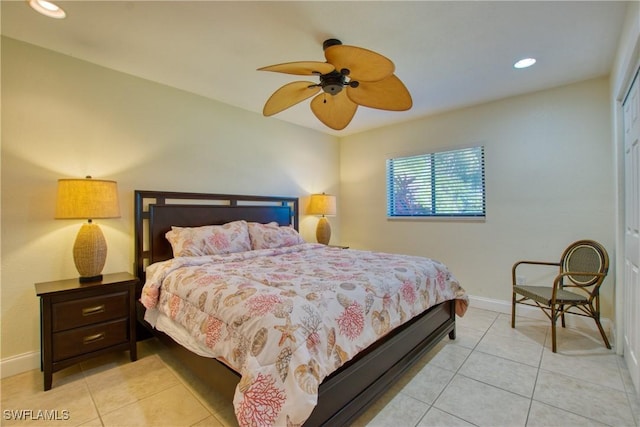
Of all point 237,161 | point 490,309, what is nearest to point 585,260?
point 490,309

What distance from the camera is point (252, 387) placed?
1205 millimetres

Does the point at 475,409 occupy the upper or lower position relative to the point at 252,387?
lower

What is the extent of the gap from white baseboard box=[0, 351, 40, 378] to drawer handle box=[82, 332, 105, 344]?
1.68ft

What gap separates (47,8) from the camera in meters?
1.90

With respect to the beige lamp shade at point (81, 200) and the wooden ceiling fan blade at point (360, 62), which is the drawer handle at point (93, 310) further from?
the wooden ceiling fan blade at point (360, 62)

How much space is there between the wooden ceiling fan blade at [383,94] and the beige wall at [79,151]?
6.29 ft

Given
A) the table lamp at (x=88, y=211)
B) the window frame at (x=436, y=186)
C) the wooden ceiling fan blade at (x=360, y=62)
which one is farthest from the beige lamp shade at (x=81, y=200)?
the window frame at (x=436, y=186)

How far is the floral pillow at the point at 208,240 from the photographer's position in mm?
2688

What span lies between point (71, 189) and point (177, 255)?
3.05 feet

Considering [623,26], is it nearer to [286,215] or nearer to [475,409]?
[475,409]

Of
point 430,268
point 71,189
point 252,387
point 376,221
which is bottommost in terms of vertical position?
point 252,387

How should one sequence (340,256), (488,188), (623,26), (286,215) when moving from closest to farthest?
(623,26)
(340,256)
(488,188)
(286,215)

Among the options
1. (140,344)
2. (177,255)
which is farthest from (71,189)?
(140,344)

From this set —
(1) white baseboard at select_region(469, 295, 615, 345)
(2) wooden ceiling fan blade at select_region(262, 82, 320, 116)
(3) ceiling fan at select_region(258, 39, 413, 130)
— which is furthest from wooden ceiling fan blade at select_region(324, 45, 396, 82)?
(1) white baseboard at select_region(469, 295, 615, 345)
